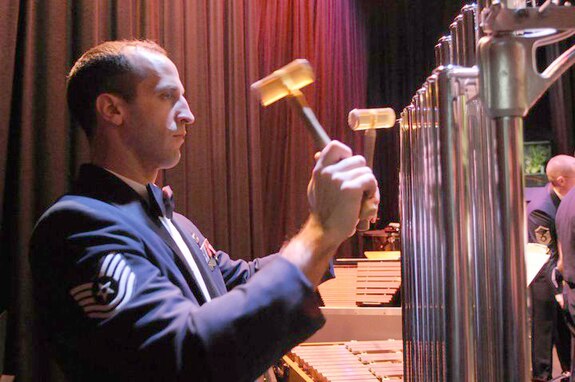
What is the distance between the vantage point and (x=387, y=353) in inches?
89.0

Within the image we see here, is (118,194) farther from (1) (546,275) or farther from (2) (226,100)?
(1) (546,275)

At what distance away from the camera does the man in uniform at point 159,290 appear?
36.4 inches

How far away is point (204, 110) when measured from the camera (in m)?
3.62

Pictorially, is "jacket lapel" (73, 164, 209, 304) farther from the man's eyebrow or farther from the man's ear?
the man's eyebrow

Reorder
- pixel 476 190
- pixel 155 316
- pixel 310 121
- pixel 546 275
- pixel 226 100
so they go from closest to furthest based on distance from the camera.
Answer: pixel 476 190 < pixel 155 316 < pixel 310 121 < pixel 226 100 < pixel 546 275

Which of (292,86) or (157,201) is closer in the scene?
(292,86)

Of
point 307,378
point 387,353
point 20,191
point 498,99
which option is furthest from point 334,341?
point 498,99

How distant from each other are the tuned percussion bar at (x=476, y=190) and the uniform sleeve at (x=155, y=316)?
9.4 inches

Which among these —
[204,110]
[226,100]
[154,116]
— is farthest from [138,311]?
[226,100]

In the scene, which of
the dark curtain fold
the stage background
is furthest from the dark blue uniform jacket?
the dark curtain fold

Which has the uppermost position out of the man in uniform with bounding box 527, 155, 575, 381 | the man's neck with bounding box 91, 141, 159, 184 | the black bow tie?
the man's neck with bounding box 91, 141, 159, 184

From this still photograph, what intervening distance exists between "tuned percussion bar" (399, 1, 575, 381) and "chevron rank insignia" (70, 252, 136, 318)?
519 millimetres

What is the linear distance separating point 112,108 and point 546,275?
4186 millimetres

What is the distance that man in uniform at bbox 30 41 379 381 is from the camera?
93 cm
